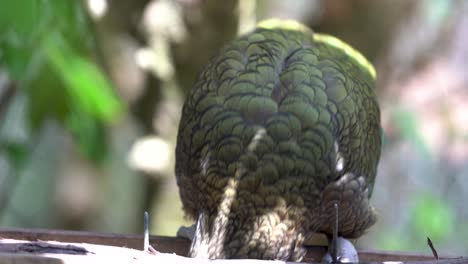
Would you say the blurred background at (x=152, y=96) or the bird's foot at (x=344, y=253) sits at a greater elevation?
the blurred background at (x=152, y=96)

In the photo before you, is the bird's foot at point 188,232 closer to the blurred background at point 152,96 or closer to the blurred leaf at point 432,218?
the blurred background at point 152,96

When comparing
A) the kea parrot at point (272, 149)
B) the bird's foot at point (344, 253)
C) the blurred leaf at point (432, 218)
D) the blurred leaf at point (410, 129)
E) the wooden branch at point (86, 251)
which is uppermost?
the blurred leaf at point (410, 129)

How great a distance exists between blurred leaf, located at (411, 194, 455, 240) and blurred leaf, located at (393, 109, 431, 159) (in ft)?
3.05

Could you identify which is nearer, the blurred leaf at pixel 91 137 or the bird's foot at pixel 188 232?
the bird's foot at pixel 188 232

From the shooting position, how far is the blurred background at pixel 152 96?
8.29 ft

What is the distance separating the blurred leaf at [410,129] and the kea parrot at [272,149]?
82.1 inches

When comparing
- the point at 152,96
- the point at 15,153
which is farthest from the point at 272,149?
the point at 152,96

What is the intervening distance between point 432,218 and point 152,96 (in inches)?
89.4

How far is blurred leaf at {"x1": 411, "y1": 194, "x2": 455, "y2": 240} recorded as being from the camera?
5.50m

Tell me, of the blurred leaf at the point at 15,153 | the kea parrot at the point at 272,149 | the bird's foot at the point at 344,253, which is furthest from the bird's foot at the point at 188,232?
the blurred leaf at the point at 15,153

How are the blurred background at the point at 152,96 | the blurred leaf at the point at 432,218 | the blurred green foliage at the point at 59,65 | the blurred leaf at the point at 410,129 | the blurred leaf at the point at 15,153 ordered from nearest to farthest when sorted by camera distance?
the blurred green foliage at the point at 59,65, the blurred background at the point at 152,96, the blurred leaf at the point at 15,153, the blurred leaf at the point at 410,129, the blurred leaf at the point at 432,218

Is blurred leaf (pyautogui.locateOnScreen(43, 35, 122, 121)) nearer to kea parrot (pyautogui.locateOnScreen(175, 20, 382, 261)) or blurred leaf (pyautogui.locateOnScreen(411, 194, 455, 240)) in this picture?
kea parrot (pyautogui.locateOnScreen(175, 20, 382, 261))

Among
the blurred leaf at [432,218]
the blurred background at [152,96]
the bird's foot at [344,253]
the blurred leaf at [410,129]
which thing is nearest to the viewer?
the bird's foot at [344,253]

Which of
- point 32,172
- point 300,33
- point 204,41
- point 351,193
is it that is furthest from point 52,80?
point 32,172
